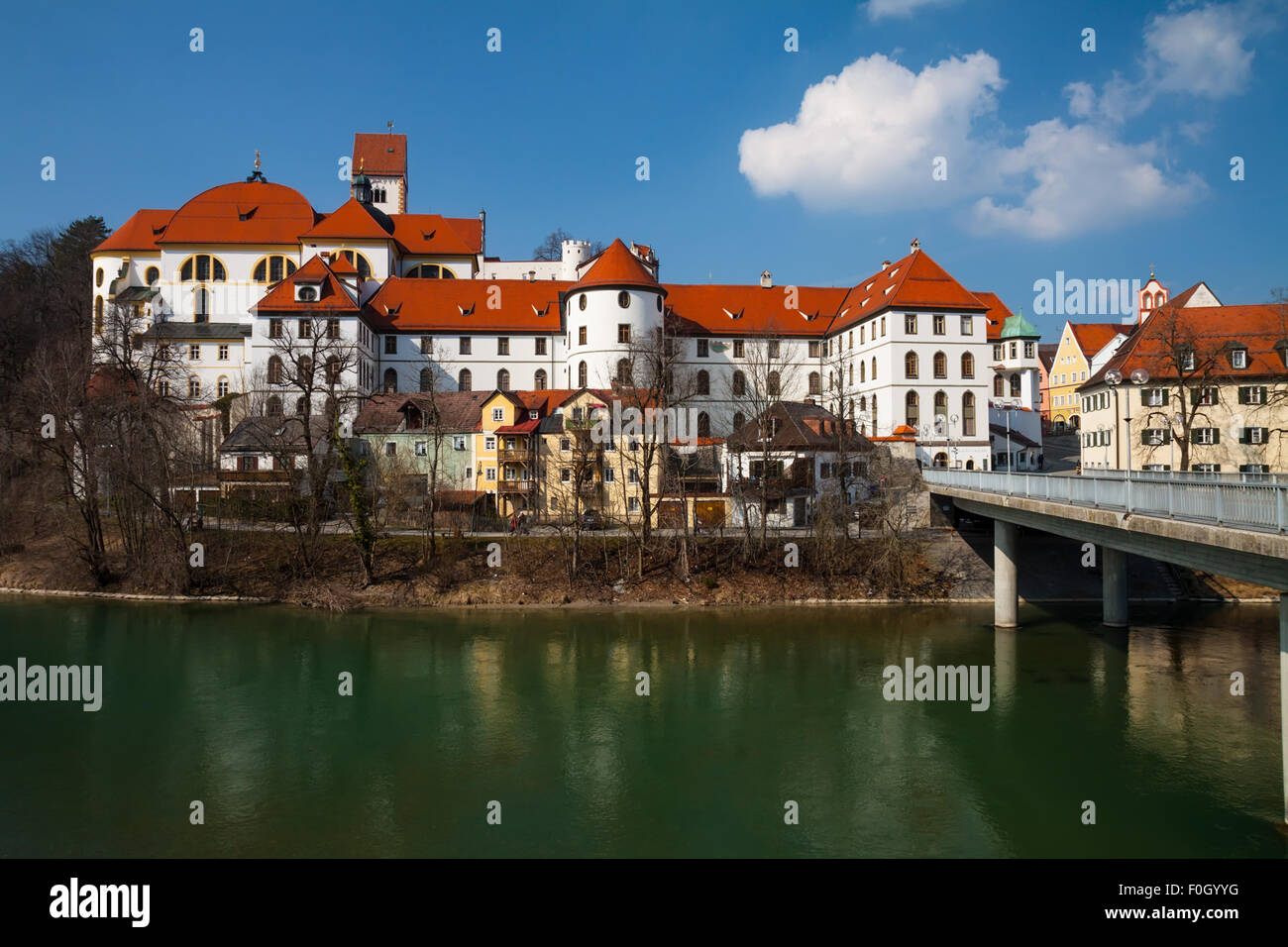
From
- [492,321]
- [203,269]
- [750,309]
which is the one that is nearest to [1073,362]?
[750,309]

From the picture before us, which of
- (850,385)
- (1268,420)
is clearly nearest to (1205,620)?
(1268,420)

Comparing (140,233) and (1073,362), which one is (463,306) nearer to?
(140,233)

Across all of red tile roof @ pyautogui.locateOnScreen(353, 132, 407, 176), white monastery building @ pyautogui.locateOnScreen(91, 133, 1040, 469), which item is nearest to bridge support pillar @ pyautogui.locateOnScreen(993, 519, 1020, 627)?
white monastery building @ pyautogui.locateOnScreen(91, 133, 1040, 469)

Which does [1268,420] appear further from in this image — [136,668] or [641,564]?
[136,668]

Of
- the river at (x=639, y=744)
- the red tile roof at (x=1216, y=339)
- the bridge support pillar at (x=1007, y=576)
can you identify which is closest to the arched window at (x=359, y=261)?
the river at (x=639, y=744)

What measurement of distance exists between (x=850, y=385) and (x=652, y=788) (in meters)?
46.3

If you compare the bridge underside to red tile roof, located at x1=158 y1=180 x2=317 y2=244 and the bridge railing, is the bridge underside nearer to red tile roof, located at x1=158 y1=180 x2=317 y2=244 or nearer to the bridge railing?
the bridge railing

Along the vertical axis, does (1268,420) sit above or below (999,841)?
above

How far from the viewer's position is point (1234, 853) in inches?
535

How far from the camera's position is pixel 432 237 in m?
69.6

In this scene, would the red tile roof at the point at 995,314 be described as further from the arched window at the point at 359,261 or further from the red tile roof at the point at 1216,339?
the arched window at the point at 359,261

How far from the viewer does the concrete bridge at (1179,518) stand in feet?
42.3

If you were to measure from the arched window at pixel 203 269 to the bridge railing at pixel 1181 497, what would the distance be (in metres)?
58.4

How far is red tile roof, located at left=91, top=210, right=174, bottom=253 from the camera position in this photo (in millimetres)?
63875
